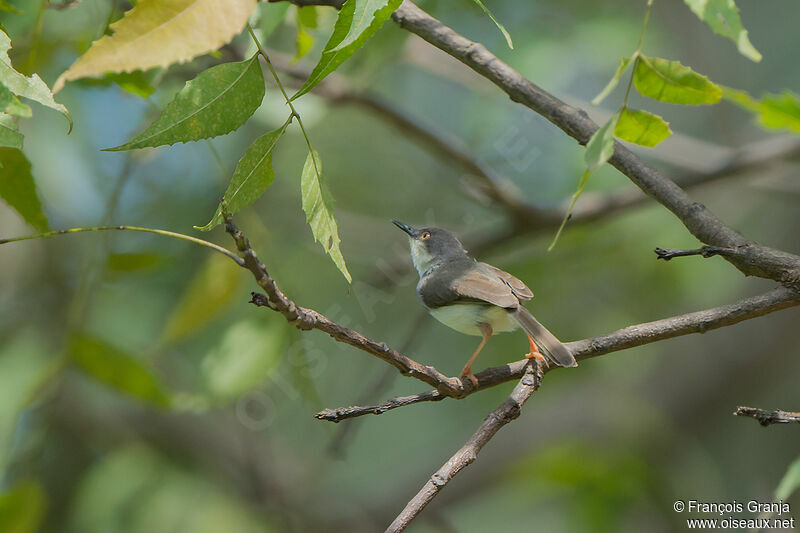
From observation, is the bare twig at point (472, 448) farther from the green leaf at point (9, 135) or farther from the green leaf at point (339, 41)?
the green leaf at point (9, 135)

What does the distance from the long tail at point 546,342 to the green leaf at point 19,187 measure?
3.90 feet

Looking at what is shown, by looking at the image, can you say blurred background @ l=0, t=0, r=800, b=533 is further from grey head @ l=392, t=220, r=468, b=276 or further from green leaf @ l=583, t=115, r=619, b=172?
green leaf @ l=583, t=115, r=619, b=172

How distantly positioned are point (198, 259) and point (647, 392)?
3342 mm

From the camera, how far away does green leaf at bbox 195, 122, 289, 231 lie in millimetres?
1308

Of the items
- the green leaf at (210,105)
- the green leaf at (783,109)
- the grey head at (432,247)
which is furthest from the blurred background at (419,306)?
the green leaf at (210,105)

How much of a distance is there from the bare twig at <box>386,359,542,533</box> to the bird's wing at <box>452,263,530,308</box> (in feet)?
2.10

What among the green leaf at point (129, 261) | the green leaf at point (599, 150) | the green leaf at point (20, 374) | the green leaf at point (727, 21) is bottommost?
the green leaf at point (20, 374)

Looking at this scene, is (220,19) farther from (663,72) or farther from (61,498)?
(61,498)

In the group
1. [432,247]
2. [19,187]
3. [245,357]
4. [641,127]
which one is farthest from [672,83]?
[432,247]

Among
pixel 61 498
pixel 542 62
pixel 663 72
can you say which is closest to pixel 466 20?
pixel 542 62

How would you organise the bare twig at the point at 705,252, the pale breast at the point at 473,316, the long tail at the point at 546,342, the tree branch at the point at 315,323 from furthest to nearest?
the pale breast at the point at 473,316 < the long tail at the point at 546,342 < the bare twig at the point at 705,252 < the tree branch at the point at 315,323

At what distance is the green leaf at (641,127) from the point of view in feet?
4.64

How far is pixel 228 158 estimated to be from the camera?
492 cm

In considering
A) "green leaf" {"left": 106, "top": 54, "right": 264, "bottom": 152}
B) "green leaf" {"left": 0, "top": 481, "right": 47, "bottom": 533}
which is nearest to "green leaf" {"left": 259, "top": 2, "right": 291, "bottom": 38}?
"green leaf" {"left": 106, "top": 54, "right": 264, "bottom": 152}
